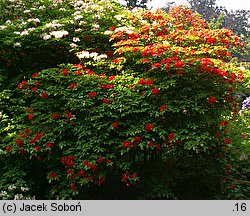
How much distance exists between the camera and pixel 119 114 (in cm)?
392

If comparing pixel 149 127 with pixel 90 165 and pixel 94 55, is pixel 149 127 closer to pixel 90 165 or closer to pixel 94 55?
pixel 90 165

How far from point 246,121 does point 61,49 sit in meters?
4.12

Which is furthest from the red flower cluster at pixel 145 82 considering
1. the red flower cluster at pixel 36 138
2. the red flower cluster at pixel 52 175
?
the red flower cluster at pixel 52 175

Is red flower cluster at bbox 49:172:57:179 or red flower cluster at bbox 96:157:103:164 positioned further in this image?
red flower cluster at bbox 49:172:57:179

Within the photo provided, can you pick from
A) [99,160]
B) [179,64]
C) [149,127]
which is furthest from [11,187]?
[179,64]

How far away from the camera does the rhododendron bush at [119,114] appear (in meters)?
3.86

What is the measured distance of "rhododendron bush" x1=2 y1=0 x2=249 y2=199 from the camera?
12.6ft

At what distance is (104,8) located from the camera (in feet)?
18.2

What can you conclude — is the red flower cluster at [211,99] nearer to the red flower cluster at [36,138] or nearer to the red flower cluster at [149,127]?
the red flower cluster at [149,127]

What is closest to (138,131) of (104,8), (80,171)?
(80,171)

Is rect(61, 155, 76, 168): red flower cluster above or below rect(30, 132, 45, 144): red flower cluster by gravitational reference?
below

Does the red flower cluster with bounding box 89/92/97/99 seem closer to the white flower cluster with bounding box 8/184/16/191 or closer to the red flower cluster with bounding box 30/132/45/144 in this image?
the red flower cluster with bounding box 30/132/45/144

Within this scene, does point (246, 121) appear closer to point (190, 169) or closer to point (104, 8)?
point (190, 169)

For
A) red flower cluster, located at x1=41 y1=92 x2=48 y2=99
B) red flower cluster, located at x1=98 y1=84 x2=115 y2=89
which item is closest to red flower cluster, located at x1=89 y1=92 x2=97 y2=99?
red flower cluster, located at x1=98 y1=84 x2=115 y2=89
